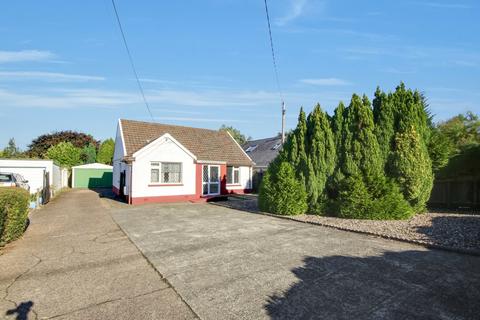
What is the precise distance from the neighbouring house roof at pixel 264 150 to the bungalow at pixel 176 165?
439 cm

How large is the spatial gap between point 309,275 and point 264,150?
86.2ft

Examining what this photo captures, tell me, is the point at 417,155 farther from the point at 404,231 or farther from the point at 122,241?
the point at 122,241

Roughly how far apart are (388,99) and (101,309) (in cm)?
1241

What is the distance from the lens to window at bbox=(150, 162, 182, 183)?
17427 millimetres

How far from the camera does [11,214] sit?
7.79 metres

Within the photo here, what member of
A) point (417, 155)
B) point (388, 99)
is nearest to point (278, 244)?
point (417, 155)

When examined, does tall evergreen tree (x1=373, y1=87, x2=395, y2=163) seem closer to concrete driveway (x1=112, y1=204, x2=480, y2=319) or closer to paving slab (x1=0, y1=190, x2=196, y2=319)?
concrete driveway (x1=112, y1=204, x2=480, y2=319)

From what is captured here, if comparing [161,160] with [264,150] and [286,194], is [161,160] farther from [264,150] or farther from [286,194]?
[264,150]

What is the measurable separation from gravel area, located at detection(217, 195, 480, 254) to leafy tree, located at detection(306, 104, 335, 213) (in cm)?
87

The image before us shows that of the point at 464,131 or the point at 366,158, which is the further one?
the point at 464,131

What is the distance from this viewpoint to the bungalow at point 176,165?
669 inches

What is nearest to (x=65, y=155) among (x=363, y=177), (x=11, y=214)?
(x=11, y=214)

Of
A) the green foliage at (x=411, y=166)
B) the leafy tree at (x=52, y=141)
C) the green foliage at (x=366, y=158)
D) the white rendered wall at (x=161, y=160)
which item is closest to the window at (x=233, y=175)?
the white rendered wall at (x=161, y=160)

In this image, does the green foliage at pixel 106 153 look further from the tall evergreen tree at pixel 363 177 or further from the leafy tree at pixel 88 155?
the tall evergreen tree at pixel 363 177
